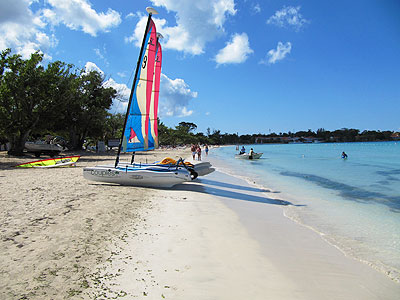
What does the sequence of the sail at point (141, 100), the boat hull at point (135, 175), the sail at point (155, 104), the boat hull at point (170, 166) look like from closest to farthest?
1. the boat hull at point (135, 175)
2. the sail at point (141, 100)
3. the boat hull at point (170, 166)
4. the sail at point (155, 104)

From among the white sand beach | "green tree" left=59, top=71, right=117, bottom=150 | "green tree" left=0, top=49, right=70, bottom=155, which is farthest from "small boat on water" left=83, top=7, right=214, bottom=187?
"green tree" left=59, top=71, right=117, bottom=150

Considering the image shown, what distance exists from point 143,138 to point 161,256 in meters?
7.15

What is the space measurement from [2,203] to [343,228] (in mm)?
8078

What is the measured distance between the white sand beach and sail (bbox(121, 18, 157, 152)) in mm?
3621

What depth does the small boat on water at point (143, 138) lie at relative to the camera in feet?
31.5

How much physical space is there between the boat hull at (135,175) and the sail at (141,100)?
3.22 ft

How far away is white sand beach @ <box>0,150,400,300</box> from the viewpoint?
10.6 feet

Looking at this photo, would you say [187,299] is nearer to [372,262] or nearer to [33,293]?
[33,293]

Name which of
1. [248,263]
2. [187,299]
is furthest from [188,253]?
[187,299]

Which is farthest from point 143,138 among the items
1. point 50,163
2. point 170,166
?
point 50,163

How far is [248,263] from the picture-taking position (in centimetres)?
414

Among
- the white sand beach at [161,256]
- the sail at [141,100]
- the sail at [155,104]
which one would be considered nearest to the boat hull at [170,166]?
the sail at [141,100]

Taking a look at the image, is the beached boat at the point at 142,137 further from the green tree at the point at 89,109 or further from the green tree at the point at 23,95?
the green tree at the point at 89,109

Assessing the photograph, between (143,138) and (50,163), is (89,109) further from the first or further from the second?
(143,138)
